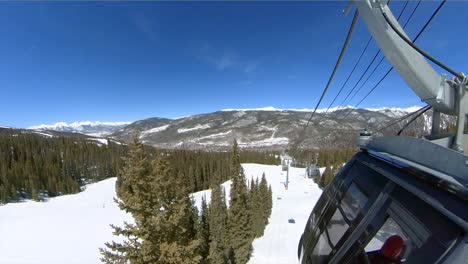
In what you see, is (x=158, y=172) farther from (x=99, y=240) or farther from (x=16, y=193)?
(x=16, y=193)

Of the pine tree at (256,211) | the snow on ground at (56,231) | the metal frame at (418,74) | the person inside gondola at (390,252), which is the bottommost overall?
the snow on ground at (56,231)

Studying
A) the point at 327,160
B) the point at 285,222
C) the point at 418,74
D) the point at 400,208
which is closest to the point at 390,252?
the point at 400,208

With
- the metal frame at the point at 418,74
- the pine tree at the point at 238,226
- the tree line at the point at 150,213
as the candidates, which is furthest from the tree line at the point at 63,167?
the metal frame at the point at 418,74

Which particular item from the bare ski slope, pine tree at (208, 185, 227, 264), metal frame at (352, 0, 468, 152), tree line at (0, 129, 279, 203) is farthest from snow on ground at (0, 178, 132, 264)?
metal frame at (352, 0, 468, 152)

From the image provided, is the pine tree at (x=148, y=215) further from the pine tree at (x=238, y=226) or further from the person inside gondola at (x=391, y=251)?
the pine tree at (x=238, y=226)

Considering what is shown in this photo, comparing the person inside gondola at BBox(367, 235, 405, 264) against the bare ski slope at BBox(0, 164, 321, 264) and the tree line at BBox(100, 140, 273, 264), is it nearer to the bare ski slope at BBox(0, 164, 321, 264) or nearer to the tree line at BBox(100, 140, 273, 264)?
the tree line at BBox(100, 140, 273, 264)

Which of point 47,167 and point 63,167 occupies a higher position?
point 47,167

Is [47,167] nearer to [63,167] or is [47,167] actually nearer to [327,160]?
[63,167]

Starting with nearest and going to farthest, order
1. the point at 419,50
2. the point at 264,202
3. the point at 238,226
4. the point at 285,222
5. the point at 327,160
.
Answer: the point at 419,50 → the point at 238,226 → the point at 264,202 → the point at 285,222 → the point at 327,160
